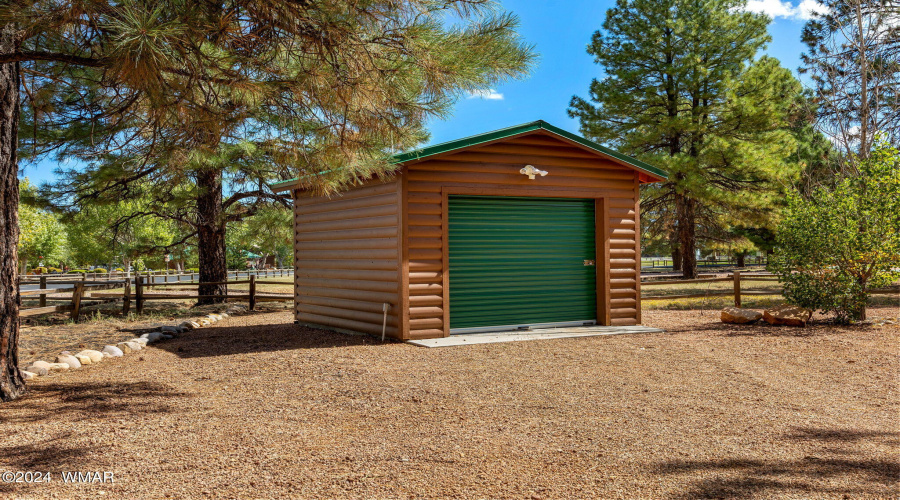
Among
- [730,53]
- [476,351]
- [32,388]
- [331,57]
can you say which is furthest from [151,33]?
[730,53]

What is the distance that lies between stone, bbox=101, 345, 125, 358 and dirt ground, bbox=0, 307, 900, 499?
0.42 m

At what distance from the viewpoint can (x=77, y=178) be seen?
486 inches

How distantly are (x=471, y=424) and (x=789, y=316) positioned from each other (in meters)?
7.31

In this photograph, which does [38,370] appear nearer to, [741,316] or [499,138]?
[499,138]

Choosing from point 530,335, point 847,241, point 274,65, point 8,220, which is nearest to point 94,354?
point 8,220

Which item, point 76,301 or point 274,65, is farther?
point 76,301

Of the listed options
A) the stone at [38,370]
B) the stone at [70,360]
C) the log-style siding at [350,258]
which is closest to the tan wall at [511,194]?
the log-style siding at [350,258]

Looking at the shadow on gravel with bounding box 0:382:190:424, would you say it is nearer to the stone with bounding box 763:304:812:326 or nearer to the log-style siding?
the log-style siding

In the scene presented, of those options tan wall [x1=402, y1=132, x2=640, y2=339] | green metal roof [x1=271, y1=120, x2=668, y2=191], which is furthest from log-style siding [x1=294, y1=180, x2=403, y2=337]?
green metal roof [x1=271, y1=120, x2=668, y2=191]

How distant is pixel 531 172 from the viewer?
8594 mm

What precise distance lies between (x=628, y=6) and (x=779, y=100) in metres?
5.52

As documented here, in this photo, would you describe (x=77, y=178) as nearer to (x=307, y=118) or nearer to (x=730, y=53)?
(x=307, y=118)

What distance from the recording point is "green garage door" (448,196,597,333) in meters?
→ 8.61

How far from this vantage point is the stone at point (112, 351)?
7246 mm
